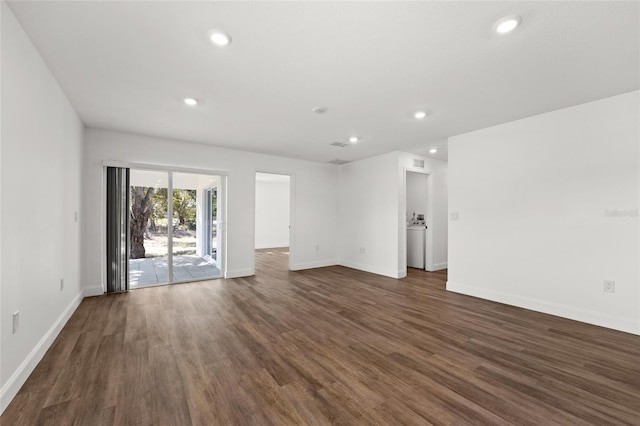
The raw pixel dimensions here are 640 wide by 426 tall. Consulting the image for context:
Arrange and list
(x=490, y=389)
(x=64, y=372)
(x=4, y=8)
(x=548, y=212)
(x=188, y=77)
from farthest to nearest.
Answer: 1. (x=548, y=212)
2. (x=188, y=77)
3. (x=64, y=372)
4. (x=490, y=389)
5. (x=4, y=8)

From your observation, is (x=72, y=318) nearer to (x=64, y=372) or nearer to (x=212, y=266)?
(x=64, y=372)

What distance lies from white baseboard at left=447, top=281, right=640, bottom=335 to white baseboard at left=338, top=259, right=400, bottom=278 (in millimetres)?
1194

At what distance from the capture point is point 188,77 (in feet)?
8.64

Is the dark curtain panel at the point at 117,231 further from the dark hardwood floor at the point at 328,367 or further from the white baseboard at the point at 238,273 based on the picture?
A: the white baseboard at the point at 238,273

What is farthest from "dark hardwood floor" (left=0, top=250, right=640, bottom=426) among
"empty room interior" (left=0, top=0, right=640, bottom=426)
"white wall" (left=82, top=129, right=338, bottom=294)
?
"white wall" (left=82, top=129, right=338, bottom=294)

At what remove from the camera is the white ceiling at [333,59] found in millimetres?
1797

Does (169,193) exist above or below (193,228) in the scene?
above

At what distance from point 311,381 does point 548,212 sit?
3.54m

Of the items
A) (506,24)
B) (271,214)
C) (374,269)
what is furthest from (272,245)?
(506,24)

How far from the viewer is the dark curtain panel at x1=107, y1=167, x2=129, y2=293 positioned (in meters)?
4.34

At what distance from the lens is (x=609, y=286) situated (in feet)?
10.1

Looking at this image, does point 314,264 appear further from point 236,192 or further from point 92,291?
point 92,291

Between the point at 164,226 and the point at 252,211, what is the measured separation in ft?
5.21

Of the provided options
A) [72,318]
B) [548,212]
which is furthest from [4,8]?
[548,212]
